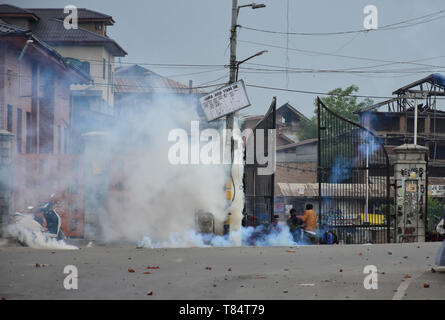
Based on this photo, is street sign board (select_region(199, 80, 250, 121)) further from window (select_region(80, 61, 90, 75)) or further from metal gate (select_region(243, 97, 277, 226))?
window (select_region(80, 61, 90, 75))

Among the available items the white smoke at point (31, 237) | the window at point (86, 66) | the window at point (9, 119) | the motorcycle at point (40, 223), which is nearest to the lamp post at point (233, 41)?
the motorcycle at point (40, 223)

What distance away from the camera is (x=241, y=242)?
15.6 meters

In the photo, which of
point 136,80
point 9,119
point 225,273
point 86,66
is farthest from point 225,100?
point 86,66

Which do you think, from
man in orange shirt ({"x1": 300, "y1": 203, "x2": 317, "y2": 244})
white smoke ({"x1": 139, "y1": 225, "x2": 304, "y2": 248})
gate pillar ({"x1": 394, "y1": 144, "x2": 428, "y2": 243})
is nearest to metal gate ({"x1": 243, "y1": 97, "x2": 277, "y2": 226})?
white smoke ({"x1": 139, "y1": 225, "x2": 304, "y2": 248})

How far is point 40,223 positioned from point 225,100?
5701mm

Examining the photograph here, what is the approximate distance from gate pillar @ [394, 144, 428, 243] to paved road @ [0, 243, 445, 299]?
305 cm

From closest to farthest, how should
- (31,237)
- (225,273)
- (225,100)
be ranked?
(225,273), (31,237), (225,100)

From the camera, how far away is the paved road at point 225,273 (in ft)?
25.4

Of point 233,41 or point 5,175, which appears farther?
point 233,41

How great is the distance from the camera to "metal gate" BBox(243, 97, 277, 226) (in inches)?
664

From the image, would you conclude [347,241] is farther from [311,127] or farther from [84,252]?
[311,127]

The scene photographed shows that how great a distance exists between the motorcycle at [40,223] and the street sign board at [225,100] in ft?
15.8

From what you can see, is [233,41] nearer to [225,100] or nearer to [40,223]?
[225,100]

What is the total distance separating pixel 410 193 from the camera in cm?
1686
